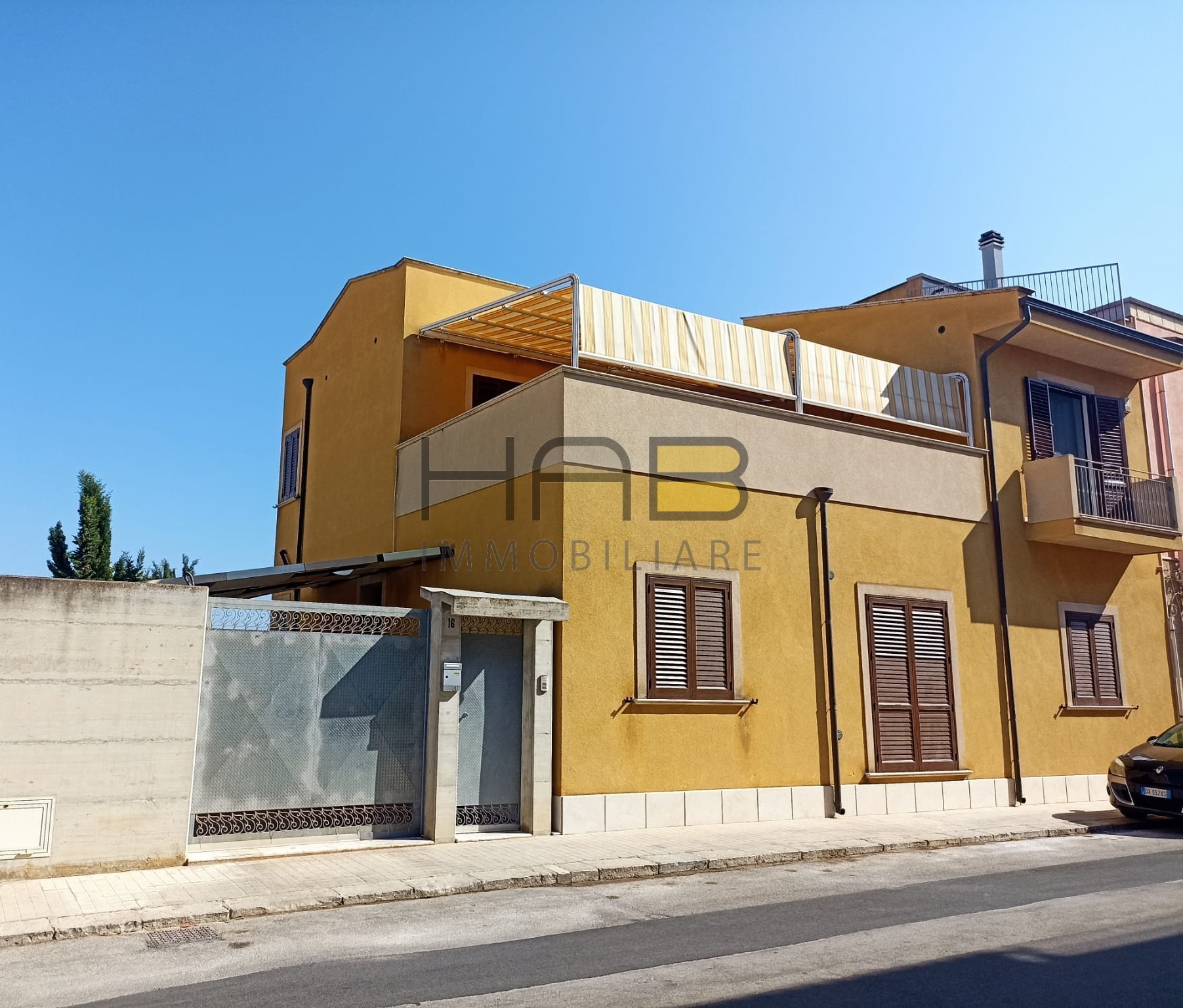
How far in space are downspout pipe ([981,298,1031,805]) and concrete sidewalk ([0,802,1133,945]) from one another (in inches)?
92.9

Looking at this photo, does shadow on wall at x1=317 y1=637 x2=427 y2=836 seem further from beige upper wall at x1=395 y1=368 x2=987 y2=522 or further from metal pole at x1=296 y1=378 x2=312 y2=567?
metal pole at x1=296 y1=378 x2=312 y2=567

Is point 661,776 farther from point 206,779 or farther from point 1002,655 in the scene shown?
point 1002,655

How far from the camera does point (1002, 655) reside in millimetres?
15070

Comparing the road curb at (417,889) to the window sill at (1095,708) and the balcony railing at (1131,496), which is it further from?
the balcony railing at (1131,496)

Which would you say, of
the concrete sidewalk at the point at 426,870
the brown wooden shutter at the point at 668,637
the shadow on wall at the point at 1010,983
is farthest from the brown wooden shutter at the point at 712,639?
the shadow on wall at the point at 1010,983

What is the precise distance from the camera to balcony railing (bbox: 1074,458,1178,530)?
53.3ft

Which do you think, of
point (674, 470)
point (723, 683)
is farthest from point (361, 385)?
point (723, 683)

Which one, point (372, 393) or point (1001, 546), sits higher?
point (372, 393)

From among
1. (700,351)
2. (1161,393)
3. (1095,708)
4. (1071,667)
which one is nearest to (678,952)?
(700,351)

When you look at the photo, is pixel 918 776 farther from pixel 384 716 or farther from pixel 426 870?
pixel 426 870

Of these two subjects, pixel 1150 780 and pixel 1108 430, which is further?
pixel 1108 430

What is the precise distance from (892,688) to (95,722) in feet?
32.6

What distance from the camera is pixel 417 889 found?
26.6 feet

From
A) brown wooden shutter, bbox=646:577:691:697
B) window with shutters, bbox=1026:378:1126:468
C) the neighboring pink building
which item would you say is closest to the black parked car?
window with shutters, bbox=1026:378:1126:468
